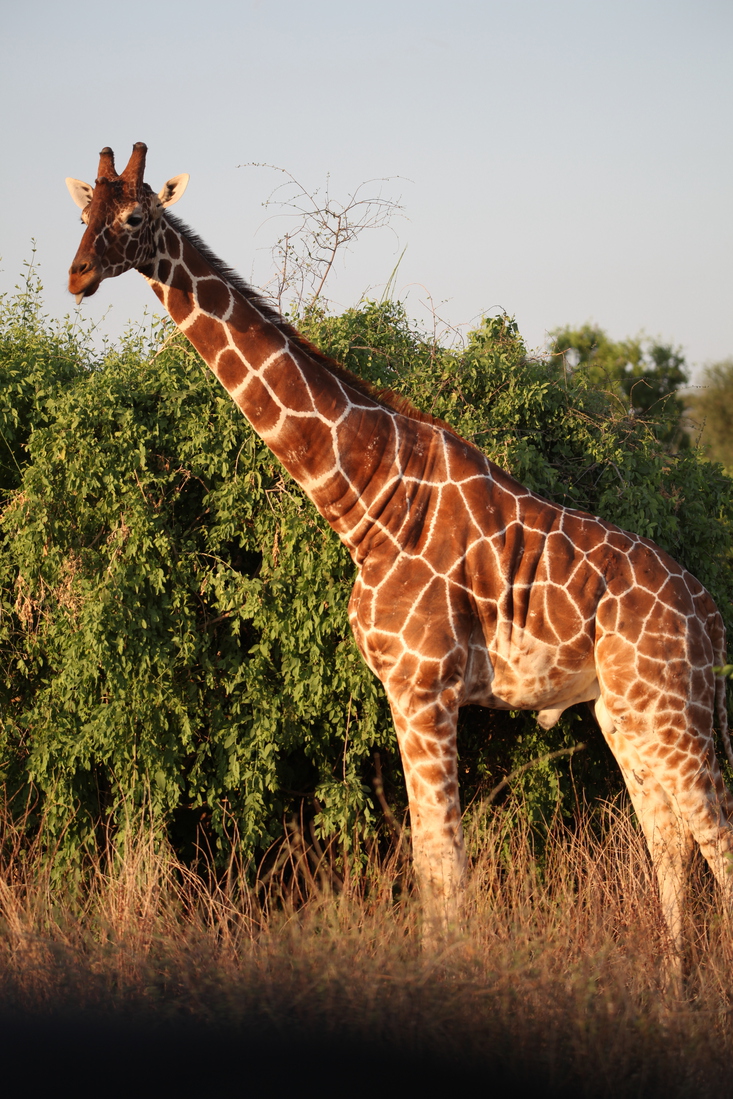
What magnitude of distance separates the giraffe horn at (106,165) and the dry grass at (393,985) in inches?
149

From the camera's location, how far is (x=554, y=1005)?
4.50 m

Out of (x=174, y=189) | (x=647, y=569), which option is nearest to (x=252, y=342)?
(x=174, y=189)

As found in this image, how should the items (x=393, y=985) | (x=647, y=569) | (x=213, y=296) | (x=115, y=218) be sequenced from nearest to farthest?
1. (x=393, y=985)
2. (x=115, y=218)
3. (x=213, y=296)
4. (x=647, y=569)

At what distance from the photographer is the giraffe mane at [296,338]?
580 cm

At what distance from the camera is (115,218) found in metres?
5.32

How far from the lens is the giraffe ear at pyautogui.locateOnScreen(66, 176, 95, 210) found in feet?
18.2

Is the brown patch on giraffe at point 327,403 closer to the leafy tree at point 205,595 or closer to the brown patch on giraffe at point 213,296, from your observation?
the brown patch on giraffe at point 213,296

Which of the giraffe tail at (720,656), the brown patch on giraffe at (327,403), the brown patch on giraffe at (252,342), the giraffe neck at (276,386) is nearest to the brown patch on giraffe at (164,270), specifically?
the giraffe neck at (276,386)

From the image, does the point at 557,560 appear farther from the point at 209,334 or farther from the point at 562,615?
the point at 209,334

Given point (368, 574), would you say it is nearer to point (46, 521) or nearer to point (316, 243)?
point (46, 521)

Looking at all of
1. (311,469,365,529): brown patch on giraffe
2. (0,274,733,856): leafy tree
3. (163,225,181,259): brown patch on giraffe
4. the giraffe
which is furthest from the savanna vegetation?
(163,225,181,259): brown patch on giraffe

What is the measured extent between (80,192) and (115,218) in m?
0.43

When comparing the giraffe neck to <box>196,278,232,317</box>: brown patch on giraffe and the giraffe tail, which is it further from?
the giraffe tail

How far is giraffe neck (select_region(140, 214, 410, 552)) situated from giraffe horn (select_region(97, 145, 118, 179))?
14.4 inches
